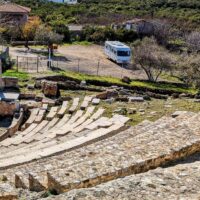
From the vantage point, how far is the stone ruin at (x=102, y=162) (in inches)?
398

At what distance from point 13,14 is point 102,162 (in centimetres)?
5230

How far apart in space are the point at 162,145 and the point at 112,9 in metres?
80.3

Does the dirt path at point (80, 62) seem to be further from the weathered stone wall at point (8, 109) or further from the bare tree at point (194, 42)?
the bare tree at point (194, 42)

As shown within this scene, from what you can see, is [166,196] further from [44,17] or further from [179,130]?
[44,17]

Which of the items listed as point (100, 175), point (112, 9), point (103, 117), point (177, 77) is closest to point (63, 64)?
point (177, 77)

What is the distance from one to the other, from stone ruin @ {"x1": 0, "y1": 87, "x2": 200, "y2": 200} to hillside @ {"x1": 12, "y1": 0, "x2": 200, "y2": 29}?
51.0 meters

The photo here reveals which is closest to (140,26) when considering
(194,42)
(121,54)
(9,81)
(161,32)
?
(161,32)

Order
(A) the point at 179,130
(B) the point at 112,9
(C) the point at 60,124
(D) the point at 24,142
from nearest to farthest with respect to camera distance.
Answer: (A) the point at 179,130 < (D) the point at 24,142 < (C) the point at 60,124 < (B) the point at 112,9

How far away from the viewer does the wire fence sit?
129 feet

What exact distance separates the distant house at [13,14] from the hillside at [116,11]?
23.7 ft

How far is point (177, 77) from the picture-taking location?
45938 millimetres

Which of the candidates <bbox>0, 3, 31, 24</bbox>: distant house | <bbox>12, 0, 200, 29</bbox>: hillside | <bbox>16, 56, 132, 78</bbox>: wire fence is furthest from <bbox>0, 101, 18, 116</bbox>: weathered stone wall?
<bbox>12, 0, 200, 29</bbox>: hillside

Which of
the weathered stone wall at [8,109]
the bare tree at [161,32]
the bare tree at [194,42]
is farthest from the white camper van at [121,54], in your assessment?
the weathered stone wall at [8,109]

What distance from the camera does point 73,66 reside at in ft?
143
